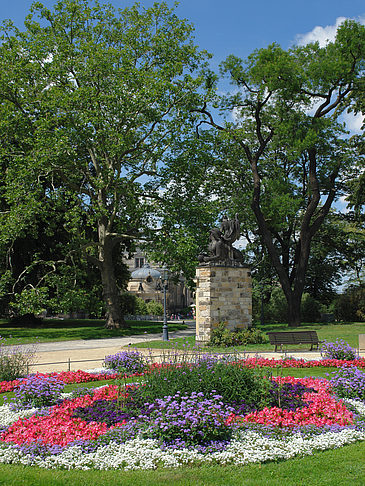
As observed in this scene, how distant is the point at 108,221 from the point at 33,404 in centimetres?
2348

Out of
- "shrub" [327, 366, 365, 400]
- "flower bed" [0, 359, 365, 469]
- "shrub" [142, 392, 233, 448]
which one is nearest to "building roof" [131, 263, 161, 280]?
"shrub" [327, 366, 365, 400]

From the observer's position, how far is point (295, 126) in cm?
3231

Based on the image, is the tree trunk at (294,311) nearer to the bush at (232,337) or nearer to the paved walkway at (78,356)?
the bush at (232,337)

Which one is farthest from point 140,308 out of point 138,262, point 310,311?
point 138,262

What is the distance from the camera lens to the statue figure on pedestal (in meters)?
21.4

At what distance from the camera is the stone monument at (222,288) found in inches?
827

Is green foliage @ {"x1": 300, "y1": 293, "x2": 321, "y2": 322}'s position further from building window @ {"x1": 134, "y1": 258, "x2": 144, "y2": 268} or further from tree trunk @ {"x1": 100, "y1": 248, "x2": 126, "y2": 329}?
building window @ {"x1": 134, "y1": 258, "x2": 144, "y2": 268}

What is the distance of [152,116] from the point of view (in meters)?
29.7

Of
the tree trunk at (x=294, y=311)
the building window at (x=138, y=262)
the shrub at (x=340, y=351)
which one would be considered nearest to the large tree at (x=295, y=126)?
the tree trunk at (x=294, y=311)

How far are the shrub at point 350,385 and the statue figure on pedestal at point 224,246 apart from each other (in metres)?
11.9

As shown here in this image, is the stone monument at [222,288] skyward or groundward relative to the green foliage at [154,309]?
skyward

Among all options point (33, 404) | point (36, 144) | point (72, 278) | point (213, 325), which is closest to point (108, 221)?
point (72, 278)

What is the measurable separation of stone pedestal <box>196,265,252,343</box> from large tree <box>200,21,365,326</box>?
11513mm

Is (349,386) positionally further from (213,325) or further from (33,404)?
(213,325)
